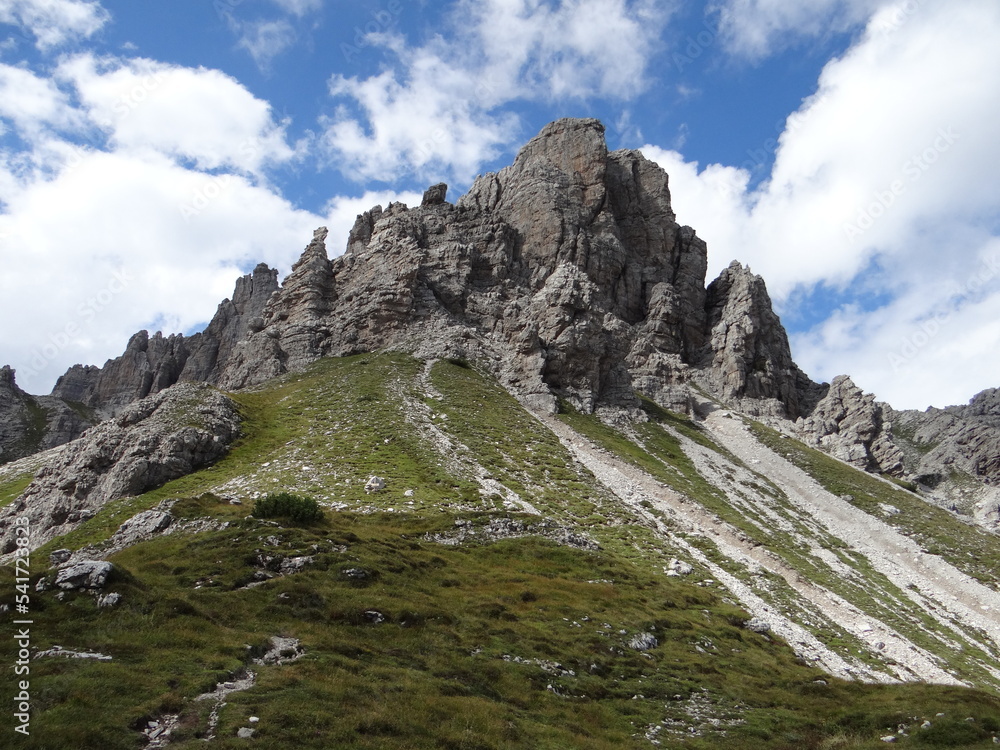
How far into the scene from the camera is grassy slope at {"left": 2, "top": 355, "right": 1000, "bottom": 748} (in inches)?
622

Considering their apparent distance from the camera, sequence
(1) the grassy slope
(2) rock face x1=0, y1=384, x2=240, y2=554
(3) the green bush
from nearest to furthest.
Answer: (1) the grassy slope
(3) the green bush
(2) rock face x1=0, y1=384, x2=240, y2=554

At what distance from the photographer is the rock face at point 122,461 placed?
153 feet

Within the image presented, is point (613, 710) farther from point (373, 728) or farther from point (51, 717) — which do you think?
point (51, 717)

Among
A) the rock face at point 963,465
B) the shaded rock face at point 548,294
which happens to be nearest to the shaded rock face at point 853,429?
the shaded rock face at point 548,294

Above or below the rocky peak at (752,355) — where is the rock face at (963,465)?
below

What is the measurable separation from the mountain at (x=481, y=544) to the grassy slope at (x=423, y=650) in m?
0.14

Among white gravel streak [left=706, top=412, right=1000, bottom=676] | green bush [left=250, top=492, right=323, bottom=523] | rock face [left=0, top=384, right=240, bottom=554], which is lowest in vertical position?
white gravel streak [left=706, top=412, right=1000, bottom=676]

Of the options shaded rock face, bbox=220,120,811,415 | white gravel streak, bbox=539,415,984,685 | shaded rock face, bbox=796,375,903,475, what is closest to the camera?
white gravel streak, bbox=539,415,984,685

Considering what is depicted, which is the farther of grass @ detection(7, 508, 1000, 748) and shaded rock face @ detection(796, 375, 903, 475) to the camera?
shaded rock face @ detection(796, 375, 903, 475)

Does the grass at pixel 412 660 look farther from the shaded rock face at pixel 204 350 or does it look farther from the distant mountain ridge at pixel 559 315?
the shaded rock face at pixel 204 350

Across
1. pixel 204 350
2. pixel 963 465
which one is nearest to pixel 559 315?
pixel 963 465

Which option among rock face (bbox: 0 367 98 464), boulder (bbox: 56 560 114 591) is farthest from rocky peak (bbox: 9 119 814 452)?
boulder (bbox: 56 560 114 591)

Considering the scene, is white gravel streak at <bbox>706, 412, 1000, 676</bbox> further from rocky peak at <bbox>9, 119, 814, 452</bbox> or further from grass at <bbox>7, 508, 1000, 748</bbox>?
rocky peak at <bbox>9, 119, 814, 452</bbox>

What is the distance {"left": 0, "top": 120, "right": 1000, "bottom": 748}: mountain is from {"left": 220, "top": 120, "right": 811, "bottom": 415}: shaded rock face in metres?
0.80
